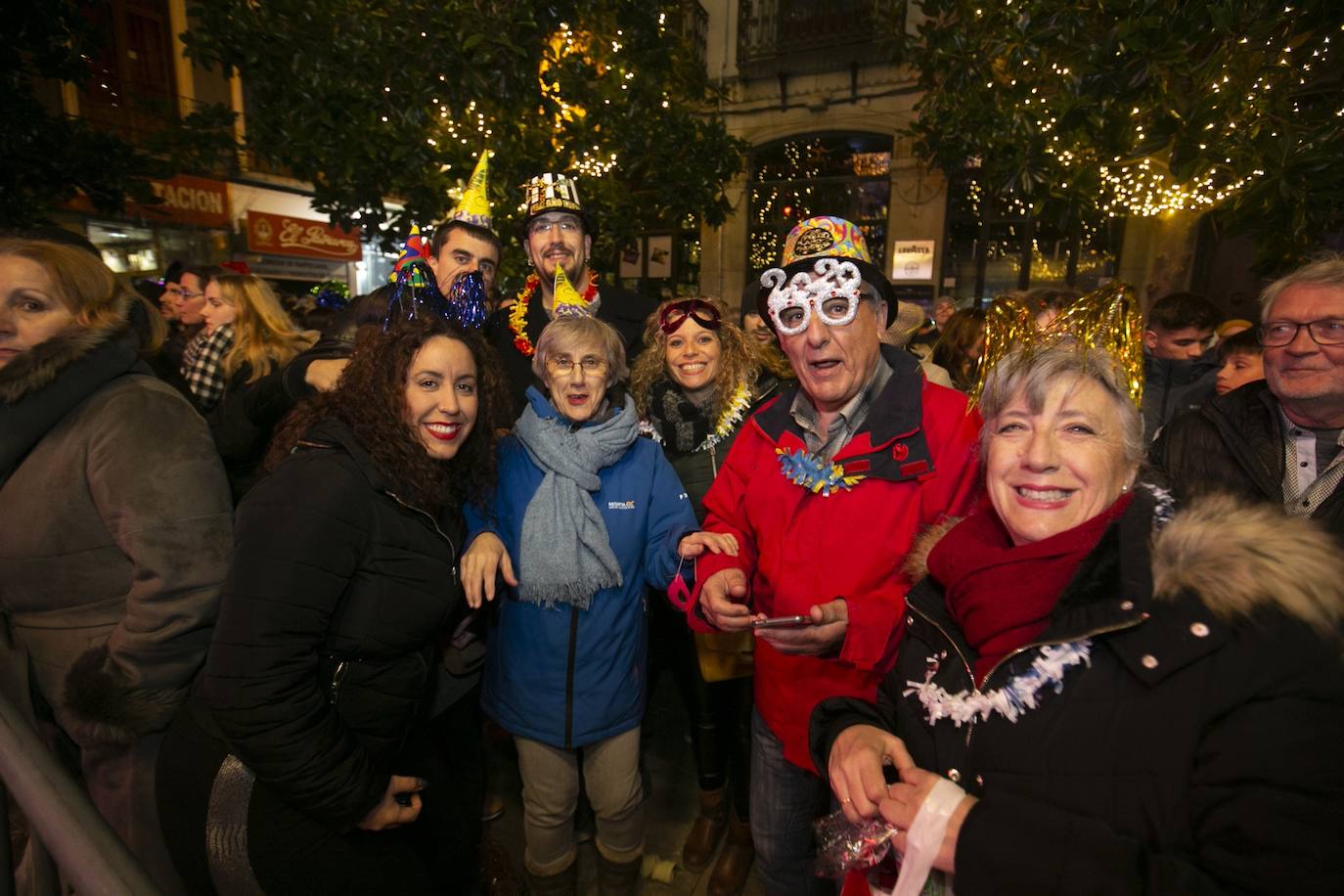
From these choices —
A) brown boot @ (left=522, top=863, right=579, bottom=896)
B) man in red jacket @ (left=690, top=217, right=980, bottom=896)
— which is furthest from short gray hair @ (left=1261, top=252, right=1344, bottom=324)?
brown boot @ (left=522, top=863, right=579, bottom=896)

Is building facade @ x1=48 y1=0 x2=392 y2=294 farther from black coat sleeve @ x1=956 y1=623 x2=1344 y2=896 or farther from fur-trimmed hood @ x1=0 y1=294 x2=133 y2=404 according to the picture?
black coat sleeve @ x1=956 y1=623 x2=1344 y2=896

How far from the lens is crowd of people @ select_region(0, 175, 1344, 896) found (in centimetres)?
109

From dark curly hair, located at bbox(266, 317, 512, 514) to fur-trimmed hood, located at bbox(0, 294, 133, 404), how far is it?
65cm

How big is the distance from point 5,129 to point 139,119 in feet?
44.0

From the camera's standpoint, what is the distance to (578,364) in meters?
2.47

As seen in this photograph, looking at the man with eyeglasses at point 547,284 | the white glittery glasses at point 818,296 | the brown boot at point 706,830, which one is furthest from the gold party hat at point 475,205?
the brown boot at point 706,830

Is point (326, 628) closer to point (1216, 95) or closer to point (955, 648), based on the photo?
point (955, 648)

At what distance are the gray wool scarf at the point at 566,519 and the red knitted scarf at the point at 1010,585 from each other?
1.30 m

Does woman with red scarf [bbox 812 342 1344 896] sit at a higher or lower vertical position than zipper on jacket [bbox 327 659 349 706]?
higher

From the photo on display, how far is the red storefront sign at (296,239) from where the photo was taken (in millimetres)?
15969

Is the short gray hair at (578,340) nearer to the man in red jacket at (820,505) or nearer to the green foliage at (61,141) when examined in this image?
the man in red jacket at (820,505)

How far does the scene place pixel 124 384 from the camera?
1.97m

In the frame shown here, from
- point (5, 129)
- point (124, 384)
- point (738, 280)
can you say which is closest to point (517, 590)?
point (124, 384)

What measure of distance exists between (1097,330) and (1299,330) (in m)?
1.35
